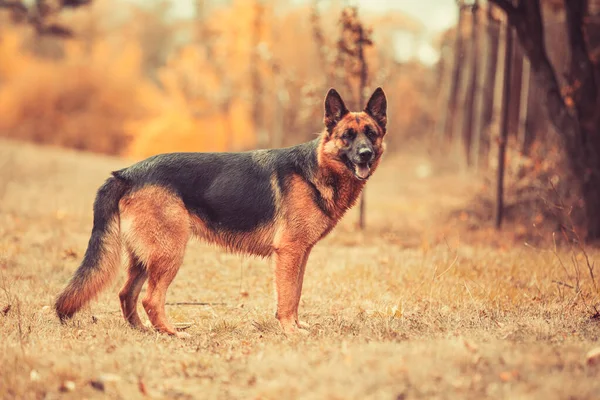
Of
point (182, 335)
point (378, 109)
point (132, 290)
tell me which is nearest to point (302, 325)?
point (182, 335)

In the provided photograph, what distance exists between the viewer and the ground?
374 cm

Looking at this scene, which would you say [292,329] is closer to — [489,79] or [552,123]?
[552,123]

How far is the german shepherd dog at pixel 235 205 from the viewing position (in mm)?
5359

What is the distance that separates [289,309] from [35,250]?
511cm

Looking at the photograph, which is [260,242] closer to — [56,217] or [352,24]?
[352,24]

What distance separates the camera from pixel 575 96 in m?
9.98

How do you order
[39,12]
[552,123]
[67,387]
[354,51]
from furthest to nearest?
→ [39,12], [354,51], [552,123], [67,387]

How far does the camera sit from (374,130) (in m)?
5.58

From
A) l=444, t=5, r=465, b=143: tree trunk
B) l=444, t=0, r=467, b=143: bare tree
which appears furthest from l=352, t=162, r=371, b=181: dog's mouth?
l=444, t=5, r=465, b=143: tree trunk

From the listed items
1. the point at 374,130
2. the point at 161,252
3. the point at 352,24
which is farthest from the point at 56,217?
the point at 374,130

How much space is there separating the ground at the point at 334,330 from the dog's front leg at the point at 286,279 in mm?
169

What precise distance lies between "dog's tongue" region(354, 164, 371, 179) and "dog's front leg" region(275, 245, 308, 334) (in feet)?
2.81

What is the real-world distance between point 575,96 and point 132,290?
7.95m

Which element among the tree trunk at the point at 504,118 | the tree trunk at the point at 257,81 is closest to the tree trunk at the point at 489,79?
the tree trunk at the point at 504,118
